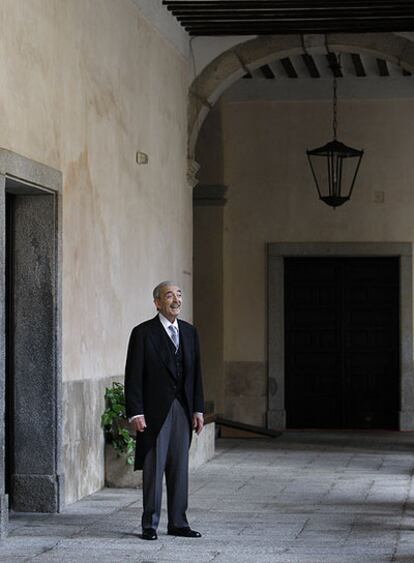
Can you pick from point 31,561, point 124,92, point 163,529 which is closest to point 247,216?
point 124,92

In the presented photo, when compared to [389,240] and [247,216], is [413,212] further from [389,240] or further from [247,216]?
[247,216]

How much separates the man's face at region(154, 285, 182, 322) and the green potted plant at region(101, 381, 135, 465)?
256 cm

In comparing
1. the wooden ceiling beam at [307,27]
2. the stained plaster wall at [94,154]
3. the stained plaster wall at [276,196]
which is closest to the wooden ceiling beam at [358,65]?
the stained plaster wall at [276,196]

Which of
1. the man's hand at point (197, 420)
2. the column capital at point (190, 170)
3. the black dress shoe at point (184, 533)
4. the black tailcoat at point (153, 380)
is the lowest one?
the black dress shoe at point (184, 533)

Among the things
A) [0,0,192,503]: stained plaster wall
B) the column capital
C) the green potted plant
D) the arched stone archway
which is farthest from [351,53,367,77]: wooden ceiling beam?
the green potted plant

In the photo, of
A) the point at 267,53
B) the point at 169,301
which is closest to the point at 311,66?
the point at 267,53

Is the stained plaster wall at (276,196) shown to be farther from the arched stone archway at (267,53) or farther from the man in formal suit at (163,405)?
the man in formal suit at (163,405)

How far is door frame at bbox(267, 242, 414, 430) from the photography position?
1761 centimetres

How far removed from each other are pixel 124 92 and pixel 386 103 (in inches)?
282

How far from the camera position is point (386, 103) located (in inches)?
696

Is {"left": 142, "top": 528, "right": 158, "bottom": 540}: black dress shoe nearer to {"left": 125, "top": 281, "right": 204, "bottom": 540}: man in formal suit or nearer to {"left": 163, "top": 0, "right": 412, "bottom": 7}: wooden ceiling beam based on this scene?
{"left": 125, "top": 281, "right": 204, "bottom": 540}: man in formal suit

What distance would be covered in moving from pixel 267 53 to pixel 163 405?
7.00 metres

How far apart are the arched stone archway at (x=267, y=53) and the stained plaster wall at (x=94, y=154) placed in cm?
109

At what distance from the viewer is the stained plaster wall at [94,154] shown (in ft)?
28.9
